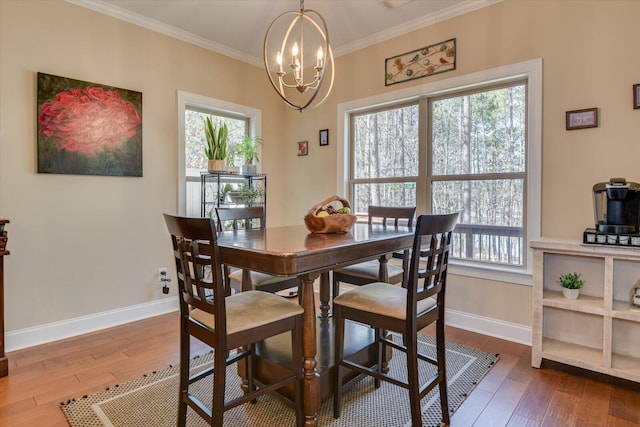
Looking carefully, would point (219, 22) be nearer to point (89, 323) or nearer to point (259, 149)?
point (259, 149)

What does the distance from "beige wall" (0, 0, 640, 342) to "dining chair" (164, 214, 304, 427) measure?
187cm

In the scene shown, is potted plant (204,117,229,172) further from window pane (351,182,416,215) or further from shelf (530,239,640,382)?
shelf (530,239,640,382)

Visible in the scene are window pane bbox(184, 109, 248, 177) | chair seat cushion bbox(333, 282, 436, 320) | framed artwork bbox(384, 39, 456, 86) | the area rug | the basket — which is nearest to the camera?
chair seat cushion bbox(333, 282, 436, 320)

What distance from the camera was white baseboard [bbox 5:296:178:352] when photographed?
2623 millimetres

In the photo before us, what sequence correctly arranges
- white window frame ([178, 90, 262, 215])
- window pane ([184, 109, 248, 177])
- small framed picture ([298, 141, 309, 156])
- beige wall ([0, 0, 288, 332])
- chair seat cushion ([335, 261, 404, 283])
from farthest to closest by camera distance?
small framed picture ([298, 141, 309, 156]) → window pane ([184, 109, 248, 177]) → white window frame ([178, 90, 262, 215]) → beige wall ([0, 0, 288, 332]) → chair seat cushion ([335, 261, 404, 283])

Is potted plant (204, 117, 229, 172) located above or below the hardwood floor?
above

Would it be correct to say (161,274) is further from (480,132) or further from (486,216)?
(480,132)

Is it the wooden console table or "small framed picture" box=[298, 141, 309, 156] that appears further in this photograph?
"small framed picture" box=[298, 141, 309, 156]

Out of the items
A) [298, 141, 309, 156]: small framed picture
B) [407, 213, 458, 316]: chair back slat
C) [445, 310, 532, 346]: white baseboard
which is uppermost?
[298, 141, 309, 156]: small framed picture

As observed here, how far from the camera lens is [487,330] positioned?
2893 mm

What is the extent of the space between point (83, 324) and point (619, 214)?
4.00 m

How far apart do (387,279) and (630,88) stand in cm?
203

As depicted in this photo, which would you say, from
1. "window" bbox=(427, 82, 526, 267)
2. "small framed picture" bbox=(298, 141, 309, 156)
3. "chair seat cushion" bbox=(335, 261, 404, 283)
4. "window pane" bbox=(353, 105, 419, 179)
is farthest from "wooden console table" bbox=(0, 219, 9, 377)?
"window" bbox=(427, 82, 526, 267)

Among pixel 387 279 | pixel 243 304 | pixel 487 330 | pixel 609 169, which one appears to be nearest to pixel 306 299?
pixel 243 304
